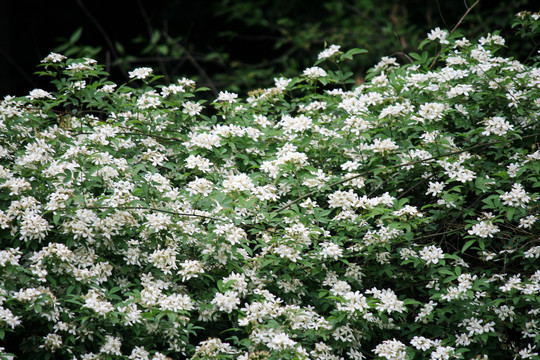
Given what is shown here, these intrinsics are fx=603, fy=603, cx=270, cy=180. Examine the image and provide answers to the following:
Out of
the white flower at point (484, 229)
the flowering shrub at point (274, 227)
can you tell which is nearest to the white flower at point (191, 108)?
the flowering shrub at point (274, 227)

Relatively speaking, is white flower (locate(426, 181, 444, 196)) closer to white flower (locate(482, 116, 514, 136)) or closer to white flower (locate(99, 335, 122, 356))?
white flower (locate(482, 116, 514, 136))

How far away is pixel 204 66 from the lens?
8.59 m

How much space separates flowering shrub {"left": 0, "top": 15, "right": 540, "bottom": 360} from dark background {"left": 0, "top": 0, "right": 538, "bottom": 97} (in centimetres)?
411

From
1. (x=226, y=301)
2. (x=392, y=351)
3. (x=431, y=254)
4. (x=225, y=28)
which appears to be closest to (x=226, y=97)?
(x=226, y=301)

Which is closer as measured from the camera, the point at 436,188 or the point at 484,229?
the point at 484,229

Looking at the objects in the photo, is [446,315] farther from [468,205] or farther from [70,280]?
[70,280]

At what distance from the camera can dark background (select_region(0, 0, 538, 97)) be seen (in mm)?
7742

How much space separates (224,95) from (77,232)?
3.94ft

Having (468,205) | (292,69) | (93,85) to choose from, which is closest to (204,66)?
(292,69)

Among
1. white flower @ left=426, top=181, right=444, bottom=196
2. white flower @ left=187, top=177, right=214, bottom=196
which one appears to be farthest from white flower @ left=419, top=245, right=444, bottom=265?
white flower @ left=187, top=177, right=214, bottom=196

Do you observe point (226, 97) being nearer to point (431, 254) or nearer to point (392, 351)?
point (431, 254)

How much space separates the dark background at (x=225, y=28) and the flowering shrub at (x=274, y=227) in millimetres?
4113

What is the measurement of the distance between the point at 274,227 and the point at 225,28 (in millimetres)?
6694

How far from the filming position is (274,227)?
2912mm
